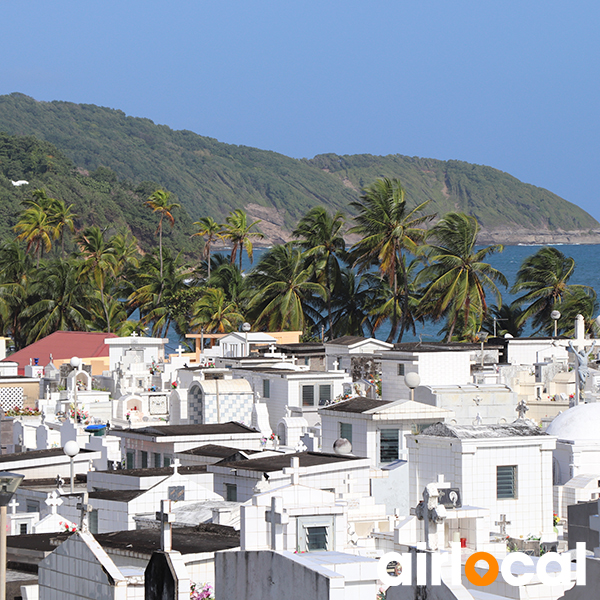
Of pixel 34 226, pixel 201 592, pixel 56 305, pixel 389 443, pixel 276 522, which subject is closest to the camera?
pixel 276 522

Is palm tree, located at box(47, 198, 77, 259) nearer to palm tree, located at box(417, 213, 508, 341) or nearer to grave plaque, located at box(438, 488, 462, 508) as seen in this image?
palm tree, located at box(417, 213, 508, 341)

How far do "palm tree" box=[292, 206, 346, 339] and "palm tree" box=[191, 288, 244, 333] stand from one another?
6.92m

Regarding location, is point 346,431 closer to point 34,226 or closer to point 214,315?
point 214,315

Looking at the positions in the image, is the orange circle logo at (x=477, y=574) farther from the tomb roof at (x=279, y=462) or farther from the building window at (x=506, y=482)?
the building window at (x=506, y=482)

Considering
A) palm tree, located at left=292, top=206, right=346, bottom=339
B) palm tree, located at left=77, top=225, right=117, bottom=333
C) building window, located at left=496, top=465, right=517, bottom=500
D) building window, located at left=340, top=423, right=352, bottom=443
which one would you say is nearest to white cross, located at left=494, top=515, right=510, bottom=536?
building window, located at left=496, top=465, right=517, bottom=500

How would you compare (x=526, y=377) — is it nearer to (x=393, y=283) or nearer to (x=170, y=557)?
(x=393, y=283)

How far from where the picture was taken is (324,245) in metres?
86.8

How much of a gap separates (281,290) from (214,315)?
17.6 feet

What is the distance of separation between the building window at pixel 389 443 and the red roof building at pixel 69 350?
35066mm

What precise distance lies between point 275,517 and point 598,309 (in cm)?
7444

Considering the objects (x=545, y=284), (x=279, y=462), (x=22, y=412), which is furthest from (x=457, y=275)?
(x=279, y=462)

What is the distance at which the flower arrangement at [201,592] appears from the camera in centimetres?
1588

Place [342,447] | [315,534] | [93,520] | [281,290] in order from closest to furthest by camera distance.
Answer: [315,534] < [93,520] < [342,447] < [281,290]

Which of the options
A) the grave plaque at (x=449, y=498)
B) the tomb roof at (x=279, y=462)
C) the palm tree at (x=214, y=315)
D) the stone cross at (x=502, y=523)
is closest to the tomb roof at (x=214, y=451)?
the tomb roof at (x=279, y=462)
